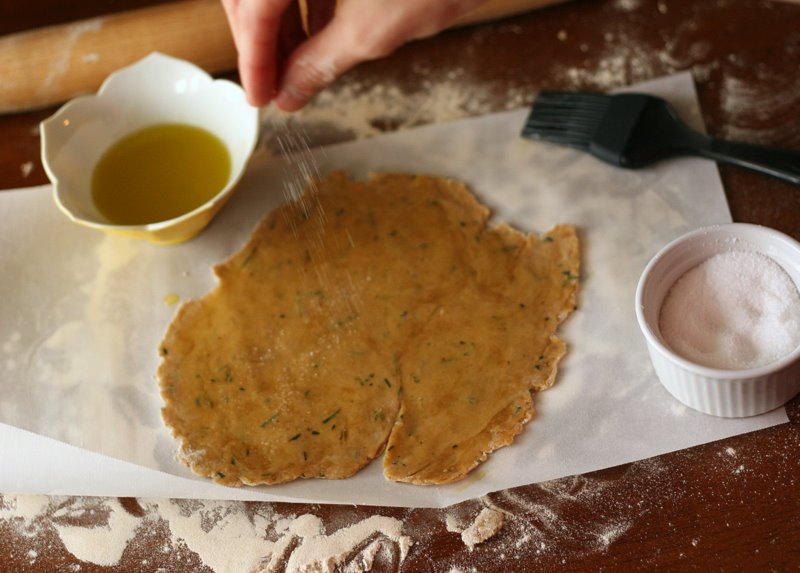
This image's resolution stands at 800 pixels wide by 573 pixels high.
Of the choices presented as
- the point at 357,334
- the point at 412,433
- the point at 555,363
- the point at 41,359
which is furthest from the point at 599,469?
the point at 41,359

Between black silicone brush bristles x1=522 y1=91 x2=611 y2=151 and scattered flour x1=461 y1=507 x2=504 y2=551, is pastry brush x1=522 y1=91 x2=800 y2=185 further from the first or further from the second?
scattered flour x1=461 y1=507 x2=504 y2=551

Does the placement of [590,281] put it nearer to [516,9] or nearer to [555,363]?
[555,363]

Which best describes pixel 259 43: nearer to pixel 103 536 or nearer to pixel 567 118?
pixel 567 118

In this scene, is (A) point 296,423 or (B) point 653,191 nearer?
(A) point 296,423

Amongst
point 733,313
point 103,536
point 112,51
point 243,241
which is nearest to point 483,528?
point 733,313

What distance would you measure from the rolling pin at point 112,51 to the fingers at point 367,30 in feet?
1.55

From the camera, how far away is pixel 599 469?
4.57 feet

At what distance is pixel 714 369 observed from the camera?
130 centimetres

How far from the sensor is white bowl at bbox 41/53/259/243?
1.65 m

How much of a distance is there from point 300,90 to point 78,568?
2.83 feet

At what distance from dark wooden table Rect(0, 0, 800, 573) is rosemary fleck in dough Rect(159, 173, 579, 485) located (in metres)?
0.09

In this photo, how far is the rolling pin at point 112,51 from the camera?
1.93 meters

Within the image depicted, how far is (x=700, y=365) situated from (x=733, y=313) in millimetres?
116

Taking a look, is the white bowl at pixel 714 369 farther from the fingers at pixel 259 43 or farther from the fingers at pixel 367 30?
the fingers at pixel 259 43
